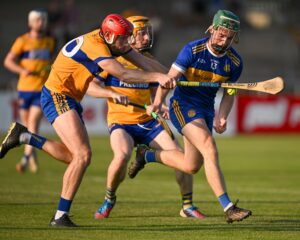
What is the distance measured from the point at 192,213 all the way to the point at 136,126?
1.35m

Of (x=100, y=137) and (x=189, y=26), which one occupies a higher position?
(x=189, y=26)

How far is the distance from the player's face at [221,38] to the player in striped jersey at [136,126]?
1451 mm

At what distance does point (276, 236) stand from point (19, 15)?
23.4 metres

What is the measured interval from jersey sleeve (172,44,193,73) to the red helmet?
70 cm

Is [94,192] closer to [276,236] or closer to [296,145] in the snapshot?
[276,236]

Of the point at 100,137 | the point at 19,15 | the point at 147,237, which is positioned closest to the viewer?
the point at 147,237

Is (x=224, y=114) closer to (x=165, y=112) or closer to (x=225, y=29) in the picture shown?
(x=165, y=112)

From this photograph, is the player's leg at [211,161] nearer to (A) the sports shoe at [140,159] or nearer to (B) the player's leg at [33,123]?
(A) the sports shoe at [140,159]

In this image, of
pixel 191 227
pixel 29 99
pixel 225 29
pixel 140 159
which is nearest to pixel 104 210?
pixel 140 159

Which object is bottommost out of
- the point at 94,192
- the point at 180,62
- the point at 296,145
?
the point at 296,145

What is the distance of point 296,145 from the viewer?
24.0m

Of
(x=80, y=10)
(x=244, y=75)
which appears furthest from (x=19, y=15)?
(x=244, y=75)

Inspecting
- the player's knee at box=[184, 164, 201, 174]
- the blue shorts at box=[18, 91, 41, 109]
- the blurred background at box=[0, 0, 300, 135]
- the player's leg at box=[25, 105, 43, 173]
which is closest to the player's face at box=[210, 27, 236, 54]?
the player's knee at box=[184, 164, 201, 174]

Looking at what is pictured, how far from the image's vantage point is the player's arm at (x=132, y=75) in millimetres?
9156
